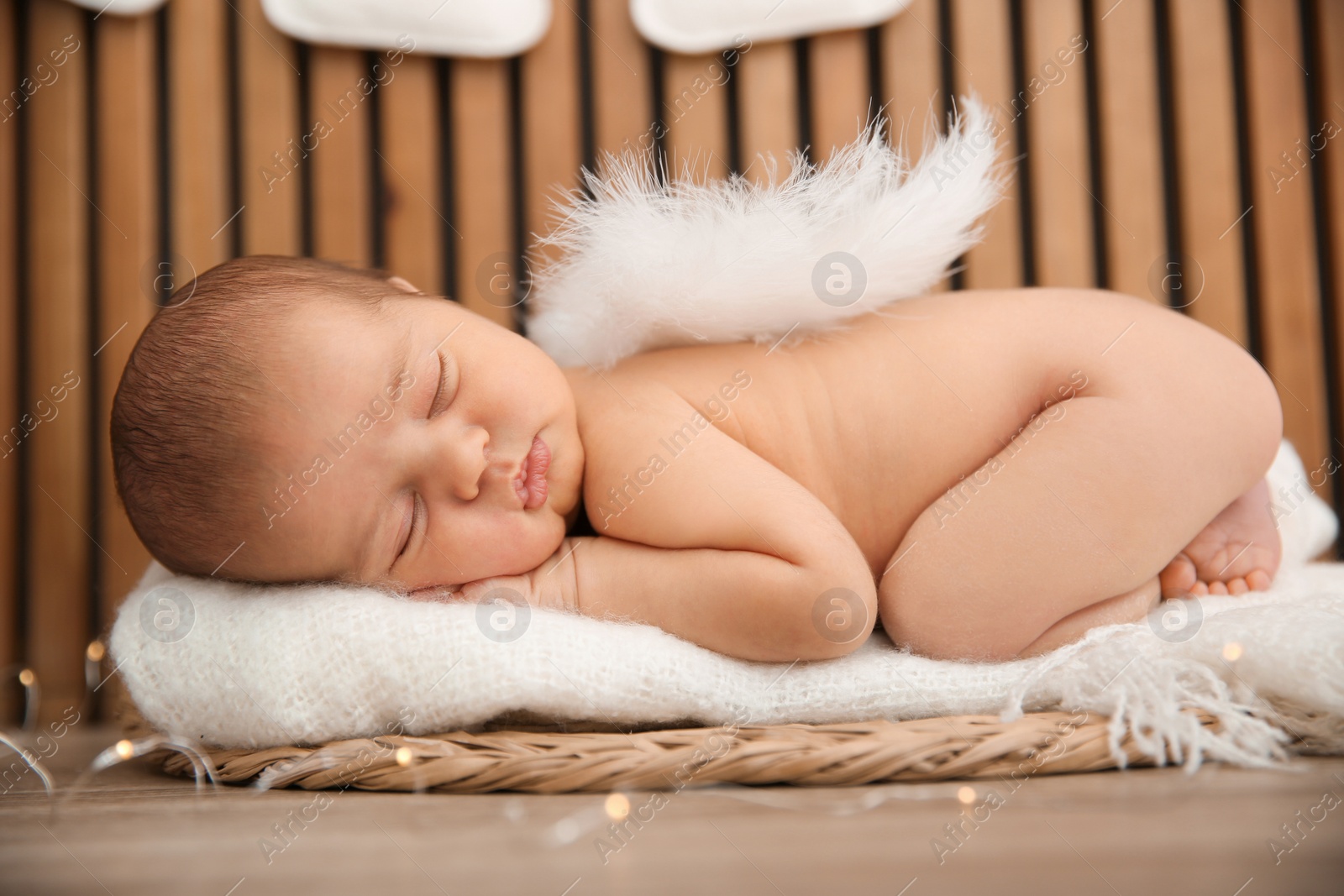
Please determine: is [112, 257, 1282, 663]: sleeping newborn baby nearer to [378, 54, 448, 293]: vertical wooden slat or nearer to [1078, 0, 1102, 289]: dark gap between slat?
[378, 54, 448, 293]: vertical wooden slat

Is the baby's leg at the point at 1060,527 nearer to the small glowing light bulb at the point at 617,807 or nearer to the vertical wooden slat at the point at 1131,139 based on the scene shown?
the small glowing light bulb at the point at 617,807

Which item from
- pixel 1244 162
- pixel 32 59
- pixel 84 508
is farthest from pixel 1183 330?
pixel 32 59

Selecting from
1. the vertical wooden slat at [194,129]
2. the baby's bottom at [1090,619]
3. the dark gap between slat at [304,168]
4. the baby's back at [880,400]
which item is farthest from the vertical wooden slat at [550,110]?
the baby's bottom at [1090,619]

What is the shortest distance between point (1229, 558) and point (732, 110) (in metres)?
0.94

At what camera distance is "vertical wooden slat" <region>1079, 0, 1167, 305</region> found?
1.41m

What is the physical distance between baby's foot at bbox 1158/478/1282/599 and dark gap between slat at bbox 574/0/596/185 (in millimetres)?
961

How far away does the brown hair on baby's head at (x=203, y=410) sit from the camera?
2.63 feet

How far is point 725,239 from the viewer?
0.92 m

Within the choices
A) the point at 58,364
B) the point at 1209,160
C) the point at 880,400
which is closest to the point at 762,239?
the point at 880,400

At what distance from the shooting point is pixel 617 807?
0.62 m

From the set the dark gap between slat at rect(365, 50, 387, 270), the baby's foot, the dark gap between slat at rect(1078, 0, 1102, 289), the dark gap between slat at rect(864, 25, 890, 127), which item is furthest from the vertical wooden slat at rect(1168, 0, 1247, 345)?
the dark gap between slat at rect(365, 50, 387, 270)

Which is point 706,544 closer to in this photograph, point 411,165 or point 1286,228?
point 411,165

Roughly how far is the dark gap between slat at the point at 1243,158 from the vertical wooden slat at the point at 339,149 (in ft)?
4.41

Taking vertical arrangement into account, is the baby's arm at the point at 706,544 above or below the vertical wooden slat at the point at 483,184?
below
